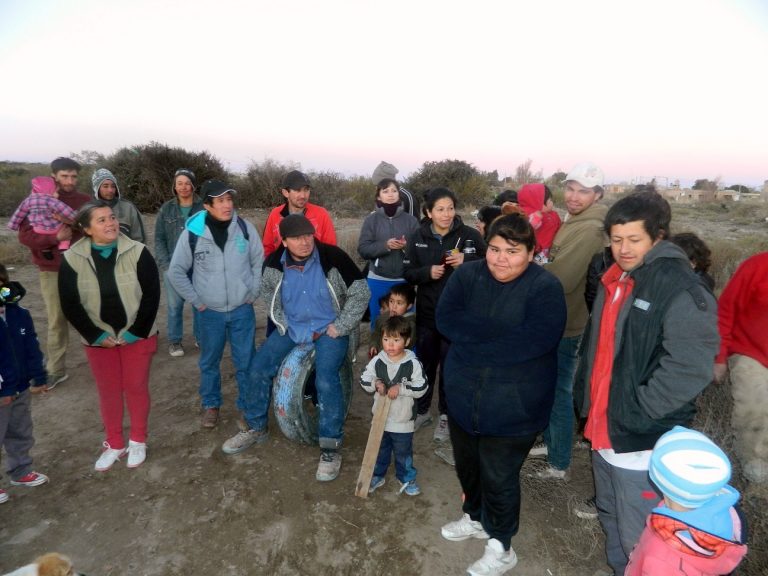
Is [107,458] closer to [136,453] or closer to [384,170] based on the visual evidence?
[136,453]

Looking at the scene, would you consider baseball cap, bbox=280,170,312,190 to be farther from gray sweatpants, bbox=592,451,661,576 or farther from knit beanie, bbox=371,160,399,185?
gray sweatpants, bbox=592,451,661,576

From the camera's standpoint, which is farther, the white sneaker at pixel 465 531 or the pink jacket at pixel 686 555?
the white sneaker at pixel 465 531

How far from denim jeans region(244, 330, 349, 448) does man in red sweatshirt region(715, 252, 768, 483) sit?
250 centimetres

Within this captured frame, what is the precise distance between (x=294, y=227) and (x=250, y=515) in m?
1.99

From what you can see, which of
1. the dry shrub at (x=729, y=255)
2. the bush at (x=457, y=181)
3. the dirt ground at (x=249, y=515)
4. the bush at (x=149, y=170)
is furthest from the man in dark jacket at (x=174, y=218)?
the bush at (x=457, y=181)

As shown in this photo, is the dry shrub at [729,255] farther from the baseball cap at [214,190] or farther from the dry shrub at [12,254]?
the dry shrub at [12,254]

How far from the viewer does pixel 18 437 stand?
3.21m

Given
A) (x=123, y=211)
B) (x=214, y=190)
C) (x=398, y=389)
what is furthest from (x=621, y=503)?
(x=123, y=211)

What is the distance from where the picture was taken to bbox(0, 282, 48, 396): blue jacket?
2949 mm

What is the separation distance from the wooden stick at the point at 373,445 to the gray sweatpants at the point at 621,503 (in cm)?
130

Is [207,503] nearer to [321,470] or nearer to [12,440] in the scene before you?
[321,470]

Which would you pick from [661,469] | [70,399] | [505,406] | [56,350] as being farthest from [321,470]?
[56,350]

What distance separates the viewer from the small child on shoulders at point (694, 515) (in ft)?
5.06

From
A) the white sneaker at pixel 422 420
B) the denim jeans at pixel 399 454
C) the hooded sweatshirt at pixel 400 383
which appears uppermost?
the hooded sweatshirt at pixel 400 383
